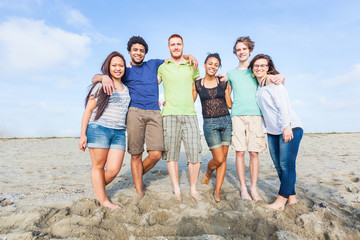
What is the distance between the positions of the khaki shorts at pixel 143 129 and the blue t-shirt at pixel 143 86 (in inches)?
4.1

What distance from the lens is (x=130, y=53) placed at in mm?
3615

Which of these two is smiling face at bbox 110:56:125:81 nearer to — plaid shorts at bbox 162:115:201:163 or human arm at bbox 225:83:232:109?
plaid shorts at bbox 162:115:201:163

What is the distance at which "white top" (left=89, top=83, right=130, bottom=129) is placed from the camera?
3088 millimetres

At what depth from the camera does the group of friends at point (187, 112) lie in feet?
10.5

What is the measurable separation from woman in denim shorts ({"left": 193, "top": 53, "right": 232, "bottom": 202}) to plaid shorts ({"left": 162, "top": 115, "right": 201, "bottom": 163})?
0.68 ft

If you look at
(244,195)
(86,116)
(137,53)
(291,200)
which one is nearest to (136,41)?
(137,53)

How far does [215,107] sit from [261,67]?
2.91ft

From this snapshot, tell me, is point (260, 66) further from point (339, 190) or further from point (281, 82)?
point (339, 190)

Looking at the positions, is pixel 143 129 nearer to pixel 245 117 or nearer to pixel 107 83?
pixel 107 83

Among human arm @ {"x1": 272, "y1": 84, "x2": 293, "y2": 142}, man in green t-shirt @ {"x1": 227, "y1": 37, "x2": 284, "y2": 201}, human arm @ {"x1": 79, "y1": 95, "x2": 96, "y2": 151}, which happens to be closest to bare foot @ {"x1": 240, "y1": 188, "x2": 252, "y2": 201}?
man in green t-shirt @ {"x1": 227, "y1": 37, "x2": 284, "y2": 201}

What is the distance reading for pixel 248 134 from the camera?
3.62 m

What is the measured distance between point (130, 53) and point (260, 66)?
198 centimetres

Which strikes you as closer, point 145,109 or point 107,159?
point 107,159

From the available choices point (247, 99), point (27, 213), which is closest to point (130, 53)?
point (247, 99)
